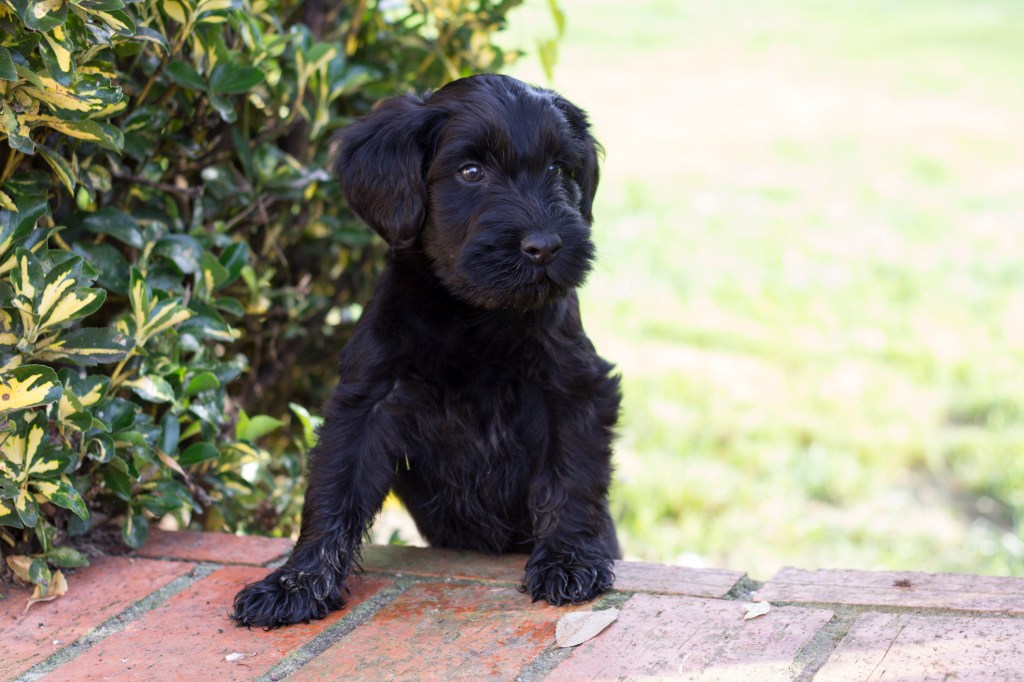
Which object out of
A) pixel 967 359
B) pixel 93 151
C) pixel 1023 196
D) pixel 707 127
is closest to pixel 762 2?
pixel 707 127

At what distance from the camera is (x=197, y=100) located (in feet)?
9.64

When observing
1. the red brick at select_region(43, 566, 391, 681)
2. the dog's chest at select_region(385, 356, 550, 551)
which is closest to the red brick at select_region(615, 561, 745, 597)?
the dog's chest at select_region(385, 356, 550, 551)

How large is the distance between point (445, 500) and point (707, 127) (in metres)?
8.39

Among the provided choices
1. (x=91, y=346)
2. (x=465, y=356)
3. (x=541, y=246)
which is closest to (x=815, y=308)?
(x=465, y=356)

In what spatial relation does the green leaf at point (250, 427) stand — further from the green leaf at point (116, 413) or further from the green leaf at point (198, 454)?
the green leaf at point (116, 413)

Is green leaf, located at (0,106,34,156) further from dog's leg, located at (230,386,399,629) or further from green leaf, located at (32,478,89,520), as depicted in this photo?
dog's leg, located at (230,386,399,629)

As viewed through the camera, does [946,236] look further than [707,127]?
No

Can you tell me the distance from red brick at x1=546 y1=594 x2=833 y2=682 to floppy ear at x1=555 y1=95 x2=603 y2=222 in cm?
104

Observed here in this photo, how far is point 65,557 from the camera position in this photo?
2496mm

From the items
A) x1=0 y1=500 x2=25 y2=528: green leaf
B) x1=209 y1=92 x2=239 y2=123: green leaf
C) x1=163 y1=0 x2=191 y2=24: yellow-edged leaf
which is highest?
x1=163 y1=0 x2=191 y2=24: yellow-edged leaf

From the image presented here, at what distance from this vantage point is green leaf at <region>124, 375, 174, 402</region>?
8.57 ft

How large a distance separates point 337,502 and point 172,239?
2.52ft

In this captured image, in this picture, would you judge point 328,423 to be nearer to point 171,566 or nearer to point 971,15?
point 171,566

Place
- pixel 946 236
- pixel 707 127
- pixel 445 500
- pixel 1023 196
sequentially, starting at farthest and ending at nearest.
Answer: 1. pixel 707 127
2. pixel 1023 196
3. pixel 946 236
4. pixel 445 500
